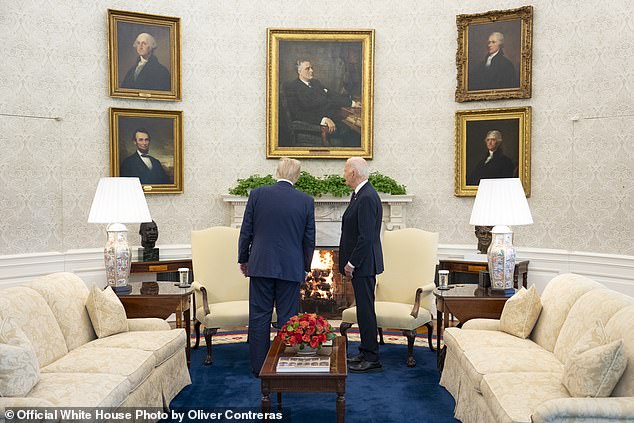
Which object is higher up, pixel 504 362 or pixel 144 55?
pixel 144 55

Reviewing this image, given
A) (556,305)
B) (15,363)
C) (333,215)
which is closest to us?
(15,363)

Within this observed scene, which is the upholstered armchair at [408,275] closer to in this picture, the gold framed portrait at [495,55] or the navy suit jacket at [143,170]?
the gold framed portrait at [495,55]

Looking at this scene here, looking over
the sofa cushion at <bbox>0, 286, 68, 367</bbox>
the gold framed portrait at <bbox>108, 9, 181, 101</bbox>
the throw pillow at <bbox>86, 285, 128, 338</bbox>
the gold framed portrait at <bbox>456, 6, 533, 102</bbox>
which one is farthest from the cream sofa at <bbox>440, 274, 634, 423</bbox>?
the gold framed portrait at <bbox>108, 9, 181, 101</bbox>

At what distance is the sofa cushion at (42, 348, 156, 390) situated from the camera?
13.2 ft

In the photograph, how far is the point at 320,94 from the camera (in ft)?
27.6

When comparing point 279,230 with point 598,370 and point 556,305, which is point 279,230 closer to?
point 556,305

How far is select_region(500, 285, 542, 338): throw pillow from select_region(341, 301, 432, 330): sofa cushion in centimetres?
115

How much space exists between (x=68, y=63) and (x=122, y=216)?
9.22 ft

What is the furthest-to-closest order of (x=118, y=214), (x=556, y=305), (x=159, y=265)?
1. (x=159, y=265)
2. (x=118, y=214)
3. (x=556, y=305)

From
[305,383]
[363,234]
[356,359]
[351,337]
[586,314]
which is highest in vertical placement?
[363,234]

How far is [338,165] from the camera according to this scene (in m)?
8.49

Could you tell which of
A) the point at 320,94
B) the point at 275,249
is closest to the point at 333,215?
the point at 320,94

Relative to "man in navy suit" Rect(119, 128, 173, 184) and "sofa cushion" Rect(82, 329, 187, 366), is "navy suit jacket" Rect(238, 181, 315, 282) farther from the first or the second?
"man in navy suit" Rect(119, 128, 173, 184)

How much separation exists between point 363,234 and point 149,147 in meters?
3.59
